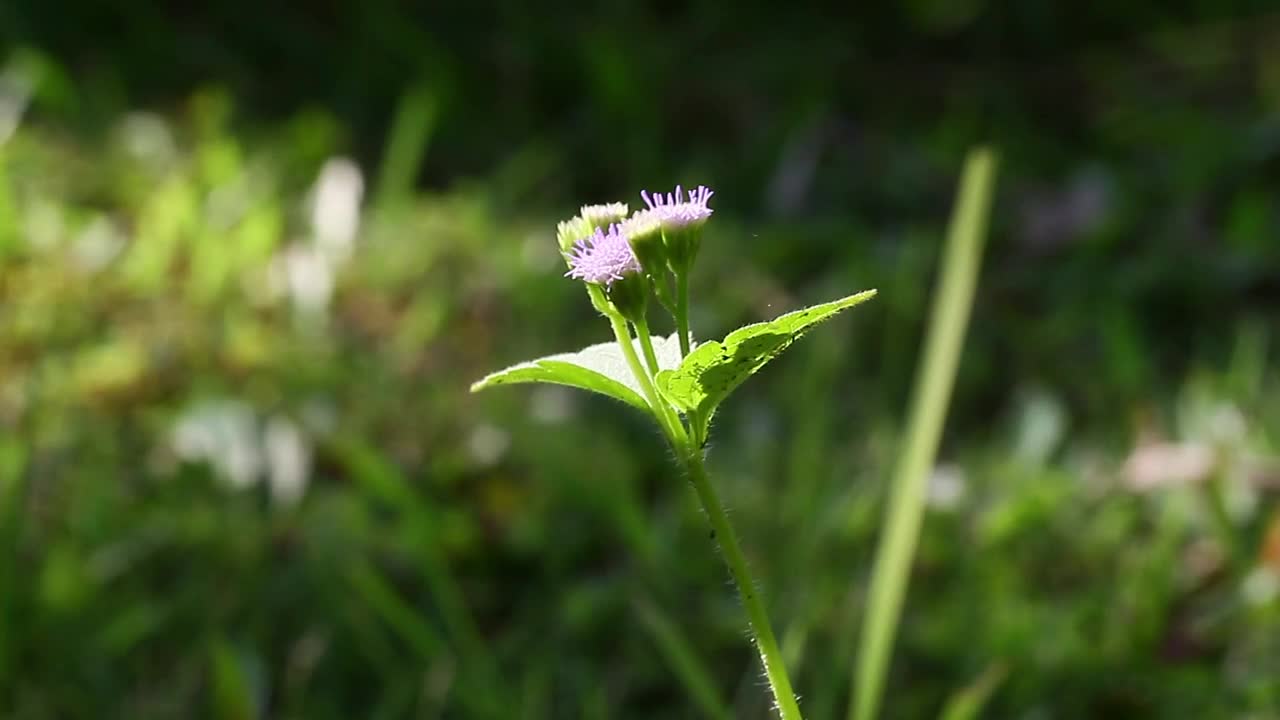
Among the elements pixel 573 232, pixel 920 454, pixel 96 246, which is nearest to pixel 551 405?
pixel 96 246

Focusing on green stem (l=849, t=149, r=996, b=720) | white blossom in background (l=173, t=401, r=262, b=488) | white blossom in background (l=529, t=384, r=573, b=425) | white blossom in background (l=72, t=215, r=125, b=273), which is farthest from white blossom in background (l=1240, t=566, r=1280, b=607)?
white blossom in background (l=72, t=215, r=125, b=273)

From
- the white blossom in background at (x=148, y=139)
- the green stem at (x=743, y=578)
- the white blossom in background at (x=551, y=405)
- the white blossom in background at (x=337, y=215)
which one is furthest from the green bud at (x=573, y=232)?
the white blossom in background at (x=148, y=139)

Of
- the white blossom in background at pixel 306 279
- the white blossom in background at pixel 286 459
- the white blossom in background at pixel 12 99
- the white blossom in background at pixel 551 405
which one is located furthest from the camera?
the white blossom in background at pixel 12 99

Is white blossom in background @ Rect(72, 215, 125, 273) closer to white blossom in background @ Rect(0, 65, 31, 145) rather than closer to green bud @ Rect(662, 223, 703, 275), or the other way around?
white blossom in background @ Rect(0, 65, 31, 145)

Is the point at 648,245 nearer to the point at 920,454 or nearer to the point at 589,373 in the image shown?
the point at 589,373

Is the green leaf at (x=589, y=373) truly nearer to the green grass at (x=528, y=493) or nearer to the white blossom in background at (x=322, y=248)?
the green grass at (x=528, y=493)
